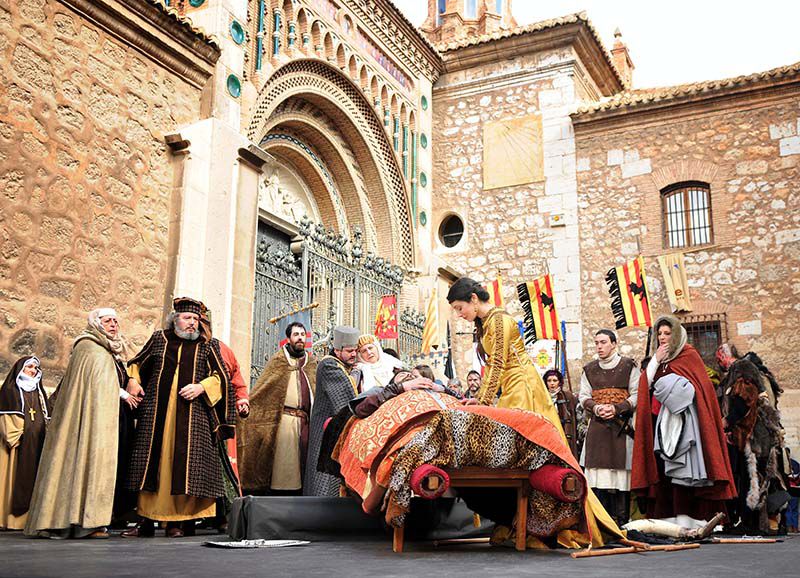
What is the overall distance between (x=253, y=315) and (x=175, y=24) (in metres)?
3.41

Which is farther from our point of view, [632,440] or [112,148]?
[112,148]

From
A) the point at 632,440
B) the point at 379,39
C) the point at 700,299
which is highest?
the point at 379,39

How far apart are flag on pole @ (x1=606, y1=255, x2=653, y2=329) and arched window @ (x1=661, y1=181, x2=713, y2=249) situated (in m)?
2.83

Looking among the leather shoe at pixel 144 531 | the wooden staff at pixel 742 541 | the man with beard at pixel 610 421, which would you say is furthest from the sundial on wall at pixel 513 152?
the leather shoe at pixel 144 531

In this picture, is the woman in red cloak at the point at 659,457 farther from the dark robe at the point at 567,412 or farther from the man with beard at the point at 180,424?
the man with beard at the point at 180,424

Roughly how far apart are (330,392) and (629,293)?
24.7 ft

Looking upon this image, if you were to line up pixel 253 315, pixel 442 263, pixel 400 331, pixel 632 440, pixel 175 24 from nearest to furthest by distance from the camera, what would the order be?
pixel 632 440 → pixel 175 24 → pixel 253 315 → pixel 400 331 → pixel 442 263

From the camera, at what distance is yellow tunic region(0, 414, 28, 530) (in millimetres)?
6461

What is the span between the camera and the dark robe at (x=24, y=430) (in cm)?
636

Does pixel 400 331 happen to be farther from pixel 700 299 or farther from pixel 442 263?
pixel 700 299

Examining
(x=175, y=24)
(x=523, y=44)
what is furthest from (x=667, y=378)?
(x=523, y=44)

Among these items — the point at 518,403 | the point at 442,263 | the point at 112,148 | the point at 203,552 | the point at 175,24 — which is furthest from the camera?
the point at 442,263

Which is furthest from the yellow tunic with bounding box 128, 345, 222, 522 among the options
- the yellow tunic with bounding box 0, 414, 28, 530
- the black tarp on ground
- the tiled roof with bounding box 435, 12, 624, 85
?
the tiled roof with bounding box 435, 12, 624, 85

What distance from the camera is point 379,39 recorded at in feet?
49.1
